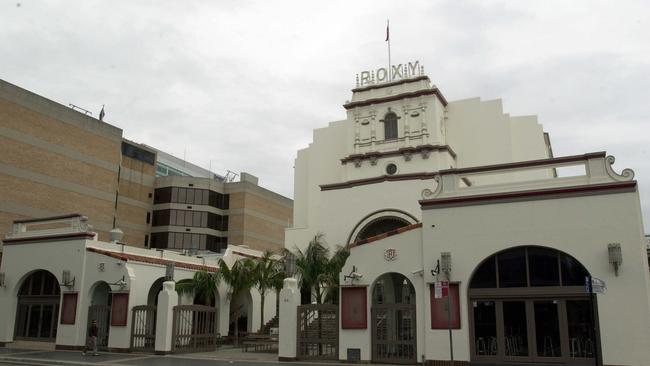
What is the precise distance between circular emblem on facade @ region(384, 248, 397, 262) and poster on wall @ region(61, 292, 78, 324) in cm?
1607

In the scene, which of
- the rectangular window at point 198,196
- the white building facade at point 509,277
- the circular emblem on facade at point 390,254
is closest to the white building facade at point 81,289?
the white building facade at point 509,277

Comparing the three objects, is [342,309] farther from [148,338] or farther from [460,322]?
[148,338]

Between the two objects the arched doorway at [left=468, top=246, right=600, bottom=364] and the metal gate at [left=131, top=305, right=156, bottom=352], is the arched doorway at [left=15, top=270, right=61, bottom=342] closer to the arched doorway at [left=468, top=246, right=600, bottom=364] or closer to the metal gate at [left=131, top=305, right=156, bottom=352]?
the metal gate at [left=131, top=305, right=156, bottom=352]

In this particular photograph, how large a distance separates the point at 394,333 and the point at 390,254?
2.91 meters

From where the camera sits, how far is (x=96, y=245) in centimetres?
2894

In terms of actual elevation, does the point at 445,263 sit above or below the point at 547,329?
above

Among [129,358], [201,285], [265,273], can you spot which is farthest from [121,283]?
[265,273]

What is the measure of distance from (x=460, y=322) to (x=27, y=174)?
38.2 meters

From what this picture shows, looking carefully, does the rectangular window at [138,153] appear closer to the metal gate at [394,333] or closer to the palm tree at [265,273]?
the palm tree at [265,273]

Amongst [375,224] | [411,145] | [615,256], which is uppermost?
[411,145]

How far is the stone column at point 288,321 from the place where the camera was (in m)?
22.6

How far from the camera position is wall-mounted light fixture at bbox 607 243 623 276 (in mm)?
18031

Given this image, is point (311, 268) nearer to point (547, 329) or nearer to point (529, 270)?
point (529, 270)

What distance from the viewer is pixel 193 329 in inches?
1096
